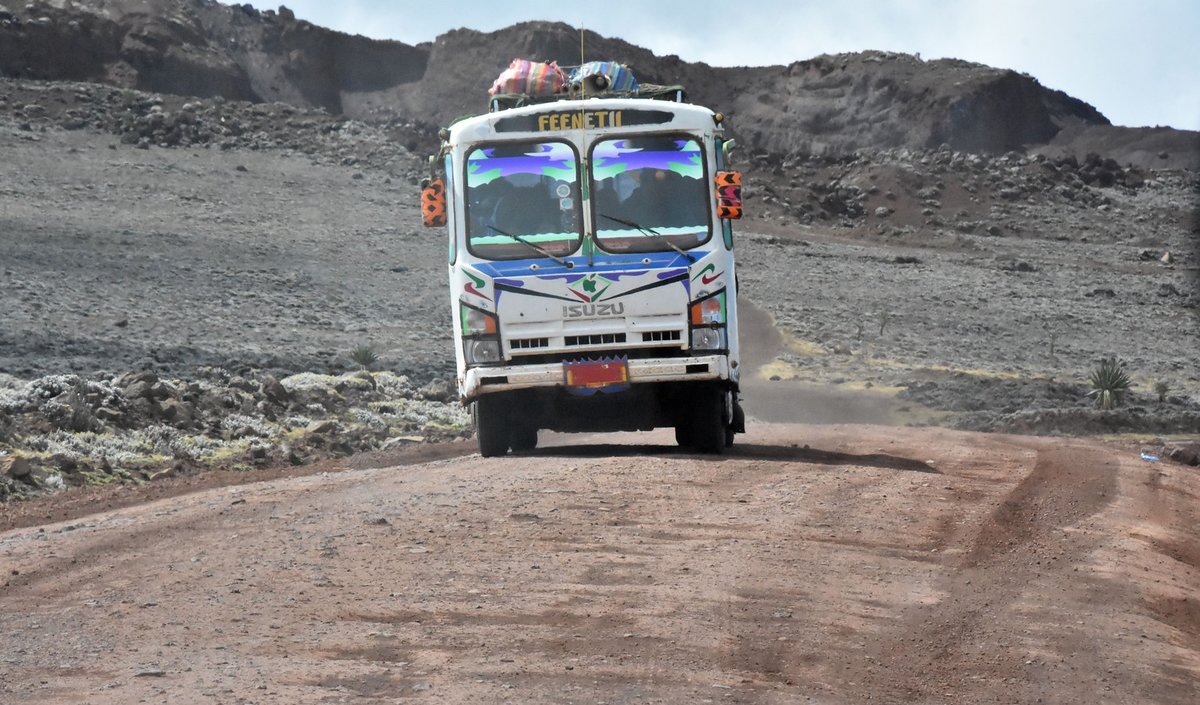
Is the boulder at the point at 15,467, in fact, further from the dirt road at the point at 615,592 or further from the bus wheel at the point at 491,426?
the bus wheel at the point at 491,426

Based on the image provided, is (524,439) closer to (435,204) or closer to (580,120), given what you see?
(435,204)

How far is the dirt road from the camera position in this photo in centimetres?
681

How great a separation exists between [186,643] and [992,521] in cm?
615

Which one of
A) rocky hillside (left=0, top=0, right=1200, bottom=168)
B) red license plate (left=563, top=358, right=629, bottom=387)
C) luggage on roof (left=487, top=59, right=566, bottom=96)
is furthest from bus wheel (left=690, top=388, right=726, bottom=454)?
rocky hillside (left=0, top=0, right=1200, bottom=168)

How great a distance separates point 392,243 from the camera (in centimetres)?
5462

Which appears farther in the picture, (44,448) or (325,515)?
(44,448)

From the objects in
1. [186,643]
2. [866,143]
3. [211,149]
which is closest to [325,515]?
[186,643]

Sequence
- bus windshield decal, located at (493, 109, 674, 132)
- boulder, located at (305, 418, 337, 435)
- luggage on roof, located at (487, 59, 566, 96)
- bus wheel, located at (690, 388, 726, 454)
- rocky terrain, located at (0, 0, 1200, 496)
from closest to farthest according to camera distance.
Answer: bus windshield decal, located at (493, 109, 674, 132), bus wheel, located at (690, 388, 726, 454), luggage on roof, located at (487, 59, 566, 96), boulder, located at (305, 418, 337, 435), rocky terrain, located at (0, 0, 1200, 496)

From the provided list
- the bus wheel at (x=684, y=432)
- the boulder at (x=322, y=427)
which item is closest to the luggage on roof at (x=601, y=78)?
the bus wheel at (x=684, y=432)

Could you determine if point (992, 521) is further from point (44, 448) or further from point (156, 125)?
point (156, 125)

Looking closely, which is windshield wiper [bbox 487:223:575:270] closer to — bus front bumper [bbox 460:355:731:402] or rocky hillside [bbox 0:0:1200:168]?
bus front bumper [bbox 460:355:731:402]

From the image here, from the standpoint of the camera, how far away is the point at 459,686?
6.55m

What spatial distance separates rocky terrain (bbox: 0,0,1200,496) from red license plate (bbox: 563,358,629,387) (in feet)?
17.5

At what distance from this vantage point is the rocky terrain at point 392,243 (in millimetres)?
23891
